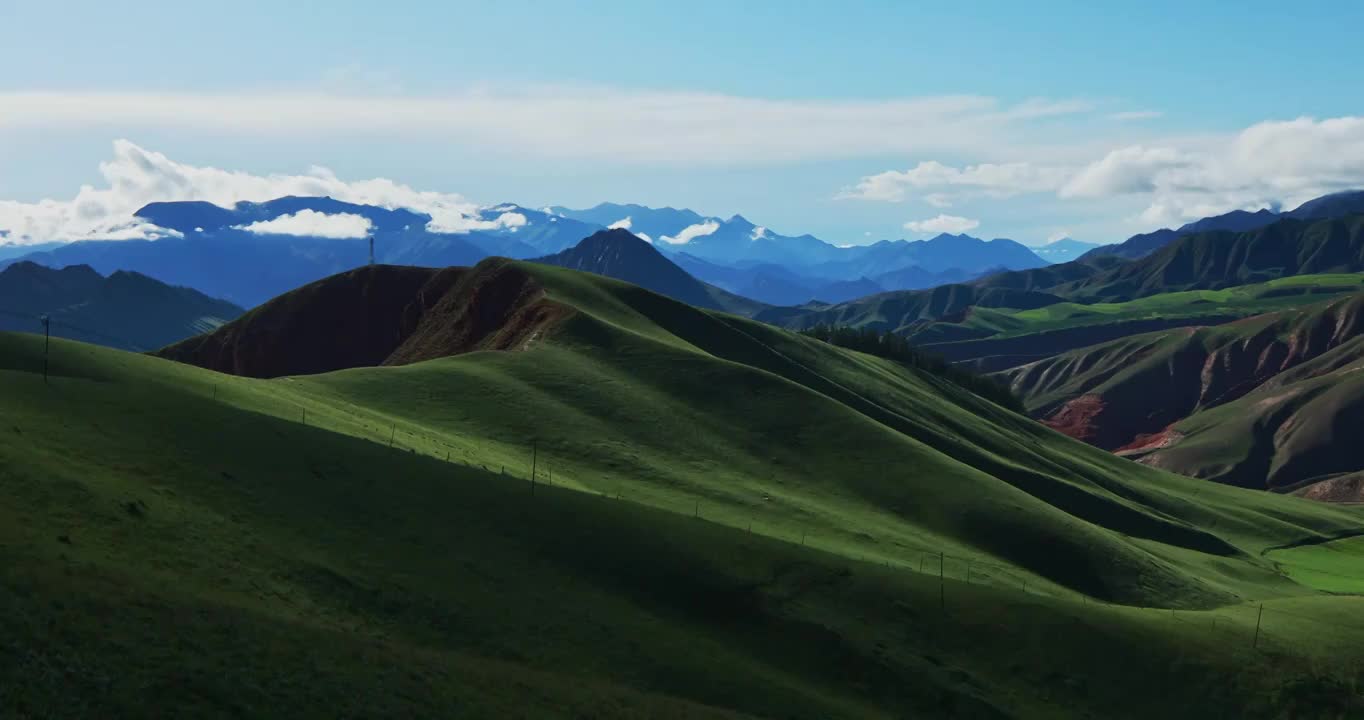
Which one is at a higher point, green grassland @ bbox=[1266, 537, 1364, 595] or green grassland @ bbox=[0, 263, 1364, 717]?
green grassland @ bbox=[0, 263, 1364, 717]

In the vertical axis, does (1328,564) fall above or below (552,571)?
below

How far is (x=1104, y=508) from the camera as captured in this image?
5655 inches

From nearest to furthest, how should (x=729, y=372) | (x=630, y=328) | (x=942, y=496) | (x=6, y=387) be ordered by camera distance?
1. (x=6, y=387)
2. (x=942, y=496)
3. (x=729, y=372)
4. (x=630, y=328)

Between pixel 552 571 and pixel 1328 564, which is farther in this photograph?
pixel 1328 564

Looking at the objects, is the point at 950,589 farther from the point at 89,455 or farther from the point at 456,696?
the point at 89,455

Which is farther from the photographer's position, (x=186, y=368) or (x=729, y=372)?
(x=729, y=372)

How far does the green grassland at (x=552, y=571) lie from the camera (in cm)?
4500

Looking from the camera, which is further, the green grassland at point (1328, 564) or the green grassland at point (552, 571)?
the green grassland at point (1328, 564)

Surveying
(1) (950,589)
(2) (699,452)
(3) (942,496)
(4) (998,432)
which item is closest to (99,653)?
(1) (950,589)

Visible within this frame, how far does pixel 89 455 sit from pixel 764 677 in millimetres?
39492

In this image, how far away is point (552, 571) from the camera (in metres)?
66.1

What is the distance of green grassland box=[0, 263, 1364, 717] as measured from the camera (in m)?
45.0

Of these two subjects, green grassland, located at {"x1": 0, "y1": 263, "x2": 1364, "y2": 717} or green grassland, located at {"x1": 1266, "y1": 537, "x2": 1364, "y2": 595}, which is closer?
green grassland, located at {"x1": 0, "y1": 263, "x2": 1364, "y2": 717}

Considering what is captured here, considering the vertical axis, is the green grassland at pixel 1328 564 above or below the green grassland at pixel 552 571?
below
